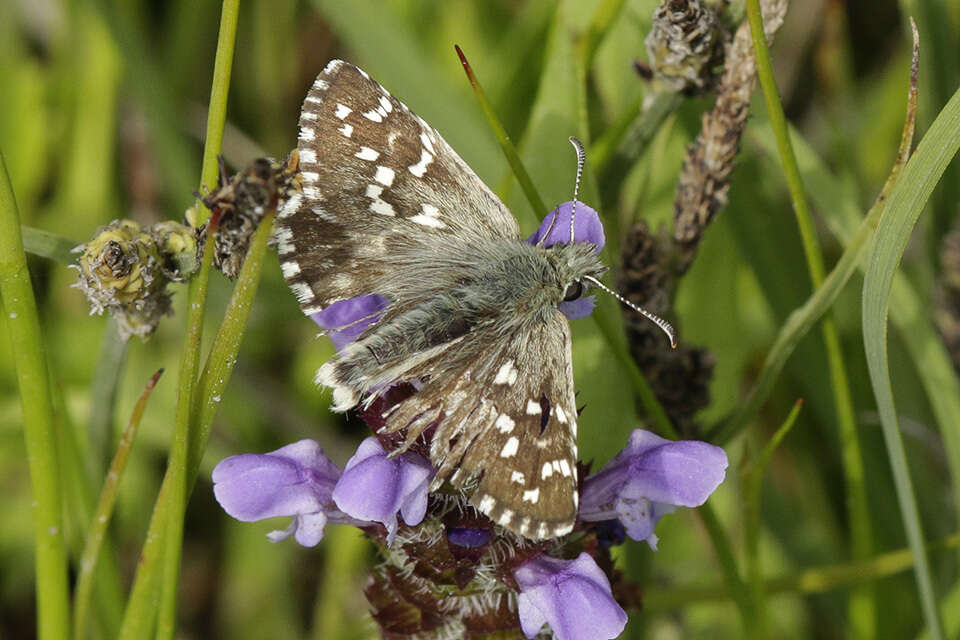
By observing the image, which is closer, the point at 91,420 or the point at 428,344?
the point at 428,344

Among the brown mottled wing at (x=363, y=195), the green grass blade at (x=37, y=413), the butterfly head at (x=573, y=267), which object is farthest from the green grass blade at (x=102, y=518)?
the butterfly head at (x=573, y=267)

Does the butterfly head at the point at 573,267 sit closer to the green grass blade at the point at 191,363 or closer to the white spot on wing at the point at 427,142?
the white spot on wing at the point at 427,142

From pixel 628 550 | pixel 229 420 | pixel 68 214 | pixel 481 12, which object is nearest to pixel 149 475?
pixel 229 420

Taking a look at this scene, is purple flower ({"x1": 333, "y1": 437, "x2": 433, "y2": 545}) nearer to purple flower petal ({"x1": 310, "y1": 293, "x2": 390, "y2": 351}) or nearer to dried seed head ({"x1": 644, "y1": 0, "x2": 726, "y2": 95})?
purple flower petal ({"x1": 310, "y1": 293, "x2": 390, "y2": 351})

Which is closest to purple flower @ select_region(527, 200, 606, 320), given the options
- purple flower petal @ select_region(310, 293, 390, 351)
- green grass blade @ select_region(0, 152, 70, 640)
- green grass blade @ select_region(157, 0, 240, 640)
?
purple flower petal @ select_region(310, 293, 390, 351)

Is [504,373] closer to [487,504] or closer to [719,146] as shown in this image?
[487,504]

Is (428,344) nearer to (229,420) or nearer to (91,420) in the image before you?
(91,420)
